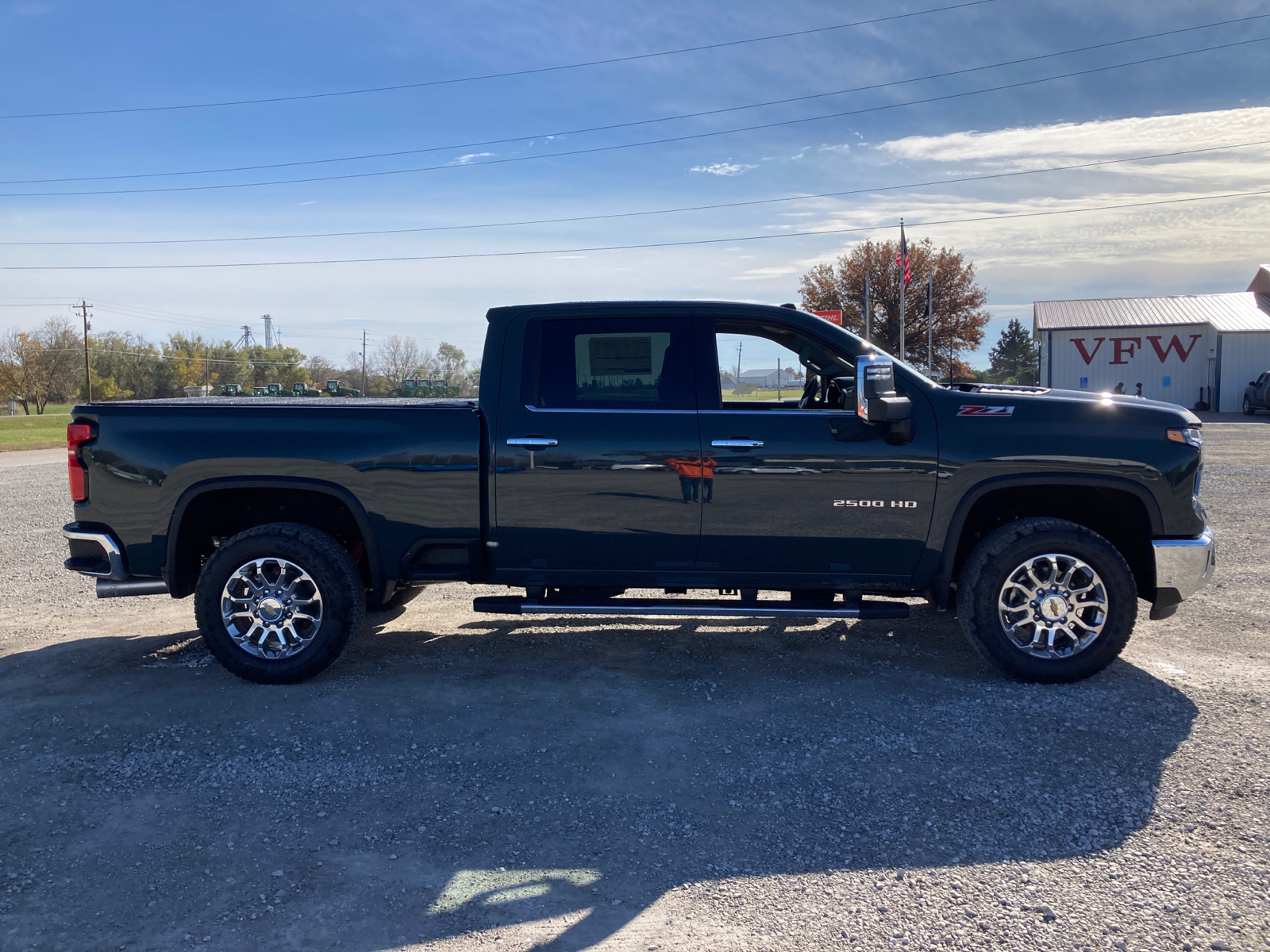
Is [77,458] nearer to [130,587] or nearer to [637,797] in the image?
[130,587]

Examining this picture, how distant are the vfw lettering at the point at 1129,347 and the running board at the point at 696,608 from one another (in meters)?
45.8

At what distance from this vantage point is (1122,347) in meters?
44.8

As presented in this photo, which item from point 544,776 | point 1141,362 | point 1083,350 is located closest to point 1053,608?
point 544,776

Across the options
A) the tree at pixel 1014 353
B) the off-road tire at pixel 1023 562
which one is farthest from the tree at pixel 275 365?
the off-road tire at pixel 1023 562

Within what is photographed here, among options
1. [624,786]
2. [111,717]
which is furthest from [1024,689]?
[111,717]

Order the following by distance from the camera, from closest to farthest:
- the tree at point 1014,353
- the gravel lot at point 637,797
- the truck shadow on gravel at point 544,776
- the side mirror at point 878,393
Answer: the gravel lot at point 637,797
the truck shadow on gravel at point 544,776
the side mirror at point 878,393
the tree at point 1014,353

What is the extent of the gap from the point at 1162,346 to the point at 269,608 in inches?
1892

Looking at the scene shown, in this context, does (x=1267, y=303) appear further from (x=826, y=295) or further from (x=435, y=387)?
(x=435, y=387)

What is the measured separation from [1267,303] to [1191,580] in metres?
53.8

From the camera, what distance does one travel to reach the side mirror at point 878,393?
456cm

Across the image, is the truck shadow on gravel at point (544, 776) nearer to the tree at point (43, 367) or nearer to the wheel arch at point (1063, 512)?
the wheel arch at point (1063, 512)

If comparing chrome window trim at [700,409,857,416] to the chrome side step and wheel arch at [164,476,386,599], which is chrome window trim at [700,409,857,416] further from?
the chrome side step

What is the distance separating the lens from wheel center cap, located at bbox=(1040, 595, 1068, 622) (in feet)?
16.3

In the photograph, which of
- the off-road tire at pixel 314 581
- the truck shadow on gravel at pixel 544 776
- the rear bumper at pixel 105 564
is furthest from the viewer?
the rear bumper at pixel 105 564
